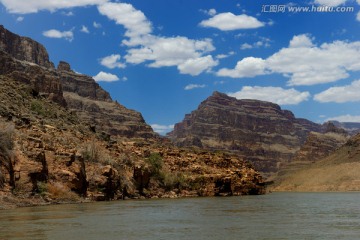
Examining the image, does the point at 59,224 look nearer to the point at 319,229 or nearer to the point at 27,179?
the point at 319,229

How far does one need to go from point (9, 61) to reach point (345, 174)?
137169mm

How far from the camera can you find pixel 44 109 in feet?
224

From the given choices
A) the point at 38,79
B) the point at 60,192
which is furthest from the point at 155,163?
the point at 38,79

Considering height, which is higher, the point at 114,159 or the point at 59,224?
the point at 114,159

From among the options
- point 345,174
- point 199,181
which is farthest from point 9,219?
point 345,174

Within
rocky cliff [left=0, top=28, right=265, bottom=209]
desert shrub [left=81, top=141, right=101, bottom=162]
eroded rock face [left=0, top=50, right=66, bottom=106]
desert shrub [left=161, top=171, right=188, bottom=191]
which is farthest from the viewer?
eroded rock face [left=0, top=50, right=66, bottom=106]

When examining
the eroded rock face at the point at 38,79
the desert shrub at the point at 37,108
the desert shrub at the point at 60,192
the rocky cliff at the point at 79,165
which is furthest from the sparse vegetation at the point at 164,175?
the eroded rock face at the point at 38,79

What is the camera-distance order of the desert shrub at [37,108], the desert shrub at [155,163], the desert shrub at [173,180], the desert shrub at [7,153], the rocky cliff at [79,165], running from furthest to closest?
1. the desert shrub at [173,180]
2. the desert shrub at [155,163]
3. the desert shrub at [37,108]
4. the rocky cliff at [79,165]
5. the desert shrub at [7,153]

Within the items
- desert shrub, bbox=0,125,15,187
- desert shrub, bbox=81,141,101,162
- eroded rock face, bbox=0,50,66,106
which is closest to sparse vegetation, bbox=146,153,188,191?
desert shrub, bbox=81,141,101,162

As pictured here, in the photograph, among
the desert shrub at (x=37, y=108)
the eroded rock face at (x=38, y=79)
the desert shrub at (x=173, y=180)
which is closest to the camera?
the desert shrub at (x=37, y=108)

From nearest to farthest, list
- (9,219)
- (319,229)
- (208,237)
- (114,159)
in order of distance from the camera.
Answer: (208,237) → (319,229) → (9,219) → (114,159)

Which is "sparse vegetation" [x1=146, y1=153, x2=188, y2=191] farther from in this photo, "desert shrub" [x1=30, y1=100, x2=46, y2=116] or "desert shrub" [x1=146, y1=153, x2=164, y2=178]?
"desert shrub" [x1=30, y1=100, x2=46, y2=116]

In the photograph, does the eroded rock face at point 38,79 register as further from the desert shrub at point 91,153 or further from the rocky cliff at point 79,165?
the desert shrub at point 91,153

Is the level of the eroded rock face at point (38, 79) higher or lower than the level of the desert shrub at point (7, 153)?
higher
